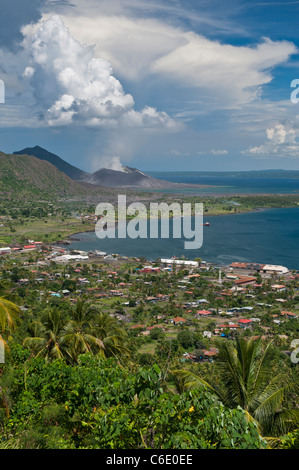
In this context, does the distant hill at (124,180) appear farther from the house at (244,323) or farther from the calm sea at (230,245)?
the house at (244,323)

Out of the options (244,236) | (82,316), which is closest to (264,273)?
(244,236)

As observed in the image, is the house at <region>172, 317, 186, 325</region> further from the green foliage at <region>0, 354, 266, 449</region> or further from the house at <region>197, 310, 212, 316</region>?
the green foliage at <region>0, 354, 266, 449</region>

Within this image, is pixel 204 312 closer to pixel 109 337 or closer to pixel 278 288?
pixel 278 288

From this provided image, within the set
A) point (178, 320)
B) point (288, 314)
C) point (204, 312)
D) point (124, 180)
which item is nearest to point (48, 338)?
point (178, 320)

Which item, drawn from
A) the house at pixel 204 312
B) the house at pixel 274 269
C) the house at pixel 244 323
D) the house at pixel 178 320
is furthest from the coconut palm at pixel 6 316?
the house at pixel 274 269

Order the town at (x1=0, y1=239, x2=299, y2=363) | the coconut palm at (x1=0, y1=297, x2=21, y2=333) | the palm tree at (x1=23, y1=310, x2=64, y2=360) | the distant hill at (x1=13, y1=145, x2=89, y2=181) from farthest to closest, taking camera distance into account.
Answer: the distant hill at (x1=13, y1=145, x2=89, y2=181), the town at (x1=0, y1=239, x2=299, y2=363), the palm tree at (x1=23, y1=310, x2=64, y2=360), the coconut palm at (x1=0, y1=297, x2=21, y2=333)

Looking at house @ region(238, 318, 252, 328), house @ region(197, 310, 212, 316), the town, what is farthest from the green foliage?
house @ region(197, 310, 212, 316)

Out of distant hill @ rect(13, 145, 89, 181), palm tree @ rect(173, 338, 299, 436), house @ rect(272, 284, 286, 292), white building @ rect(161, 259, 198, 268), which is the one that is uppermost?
distant hill @ rect(13, 145, 89, 181)
